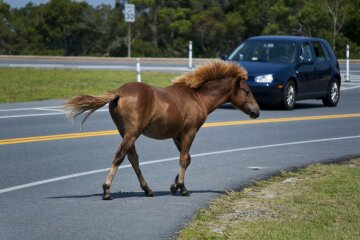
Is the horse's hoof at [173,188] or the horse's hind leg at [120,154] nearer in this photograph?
the horse's hind leg at [120,154]

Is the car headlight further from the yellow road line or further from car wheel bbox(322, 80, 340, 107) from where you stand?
car wheel bbox(322, 80, 340, 107)

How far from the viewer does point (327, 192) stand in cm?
1047

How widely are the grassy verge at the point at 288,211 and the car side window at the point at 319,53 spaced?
12.0 m

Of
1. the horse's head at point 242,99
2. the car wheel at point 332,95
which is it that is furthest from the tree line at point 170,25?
the horse's head at point 242,99

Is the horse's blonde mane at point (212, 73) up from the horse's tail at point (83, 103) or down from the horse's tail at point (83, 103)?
up

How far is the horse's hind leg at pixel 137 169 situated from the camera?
32.9 feet

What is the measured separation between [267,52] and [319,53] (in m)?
1.87

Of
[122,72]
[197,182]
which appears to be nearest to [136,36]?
[122,72]

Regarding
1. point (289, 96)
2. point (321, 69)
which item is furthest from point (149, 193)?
point (321, 69)

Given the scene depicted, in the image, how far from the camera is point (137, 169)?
33.1 ft

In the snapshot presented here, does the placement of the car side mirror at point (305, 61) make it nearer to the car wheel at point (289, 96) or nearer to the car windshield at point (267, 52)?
the car windshield at point (267, 52)

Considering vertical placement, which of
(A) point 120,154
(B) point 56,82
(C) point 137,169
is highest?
(A) point 120,154

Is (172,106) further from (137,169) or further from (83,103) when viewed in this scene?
(83,103)

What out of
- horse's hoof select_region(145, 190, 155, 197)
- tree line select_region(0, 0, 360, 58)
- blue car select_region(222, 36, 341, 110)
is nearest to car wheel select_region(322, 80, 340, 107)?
blue car select_region(222, 36, 341, 110)
